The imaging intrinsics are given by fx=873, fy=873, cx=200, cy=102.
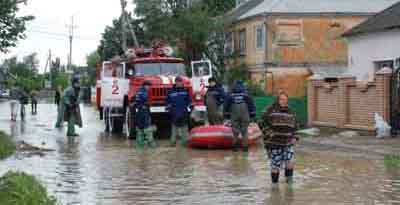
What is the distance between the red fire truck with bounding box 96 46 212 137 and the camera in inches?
987

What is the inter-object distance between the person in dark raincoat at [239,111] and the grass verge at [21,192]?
8.65 m

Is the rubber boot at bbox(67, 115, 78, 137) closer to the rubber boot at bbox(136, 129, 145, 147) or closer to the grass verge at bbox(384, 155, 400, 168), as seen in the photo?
the rubber boot at bbox(136, 129, 145, 147)

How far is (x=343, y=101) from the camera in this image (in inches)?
1073

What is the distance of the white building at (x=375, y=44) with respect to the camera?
1219 inches

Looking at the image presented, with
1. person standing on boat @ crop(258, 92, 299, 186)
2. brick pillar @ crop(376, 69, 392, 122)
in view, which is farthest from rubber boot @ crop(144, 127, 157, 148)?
person standing on boat @ crop(258, 92, 299, 186)

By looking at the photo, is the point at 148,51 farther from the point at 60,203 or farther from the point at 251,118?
the point at 60,203

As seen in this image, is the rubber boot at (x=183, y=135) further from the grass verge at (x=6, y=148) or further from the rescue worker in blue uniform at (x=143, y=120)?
the grass verge at (x=6, y=148)

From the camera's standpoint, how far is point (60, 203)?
1170 centimetres

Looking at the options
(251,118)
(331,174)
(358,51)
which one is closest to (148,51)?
(251,118)

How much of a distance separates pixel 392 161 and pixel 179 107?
6465 mm

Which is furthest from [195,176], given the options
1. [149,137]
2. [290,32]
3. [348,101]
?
[290,32]

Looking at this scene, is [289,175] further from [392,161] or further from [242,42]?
[242,42]

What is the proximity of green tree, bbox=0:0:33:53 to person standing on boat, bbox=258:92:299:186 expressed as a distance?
32.6 feet

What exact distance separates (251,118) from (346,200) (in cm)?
867
